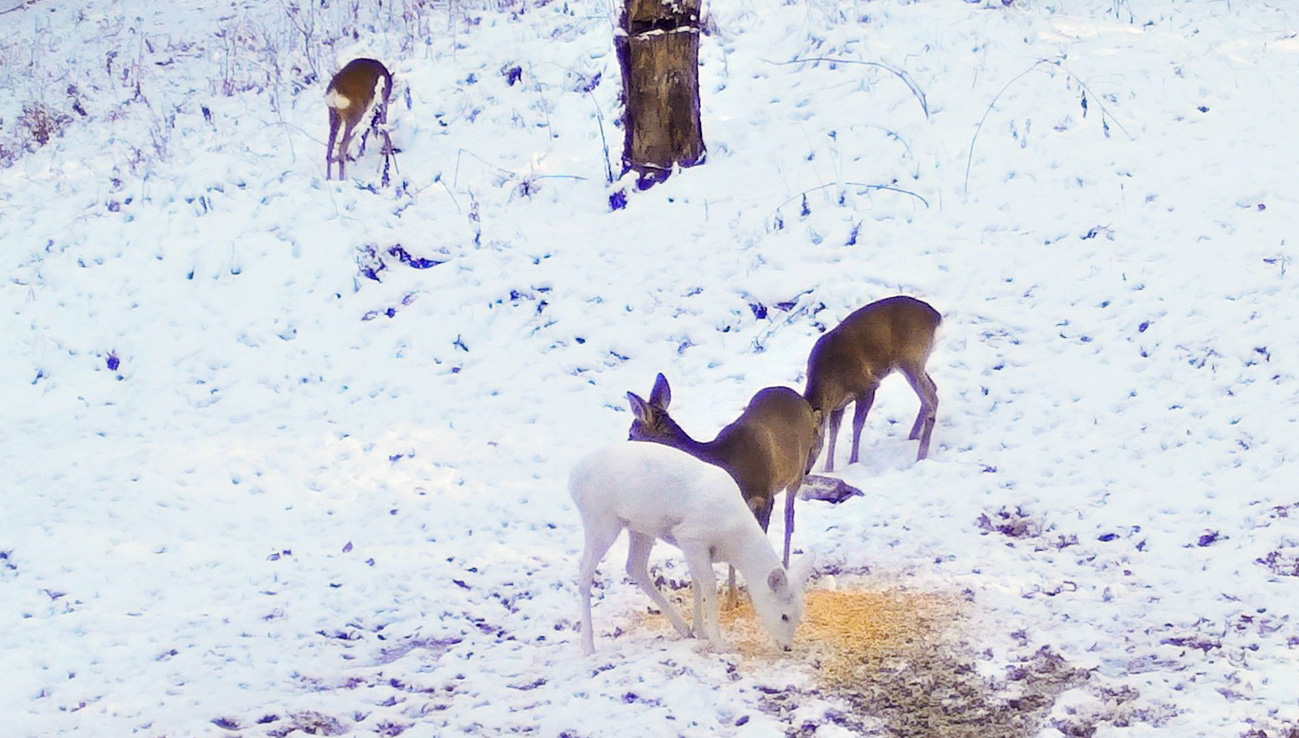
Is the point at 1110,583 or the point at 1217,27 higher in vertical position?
the point at 1217,27

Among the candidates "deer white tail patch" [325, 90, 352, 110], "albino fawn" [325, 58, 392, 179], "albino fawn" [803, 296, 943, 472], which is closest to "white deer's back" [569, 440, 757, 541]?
"albino fawn" [803, 296, 943, 472]

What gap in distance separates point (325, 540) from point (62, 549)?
1.46 metres

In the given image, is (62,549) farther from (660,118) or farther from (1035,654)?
(660,118)

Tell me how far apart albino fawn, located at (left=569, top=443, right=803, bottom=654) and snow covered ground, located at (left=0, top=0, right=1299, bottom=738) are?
318 mm

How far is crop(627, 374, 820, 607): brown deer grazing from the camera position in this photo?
22.7 feet

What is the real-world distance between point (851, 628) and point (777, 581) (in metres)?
0.56

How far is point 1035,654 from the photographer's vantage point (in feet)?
19.7

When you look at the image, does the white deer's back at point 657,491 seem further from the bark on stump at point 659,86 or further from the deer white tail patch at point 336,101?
the deer white tail patch at point 336,101

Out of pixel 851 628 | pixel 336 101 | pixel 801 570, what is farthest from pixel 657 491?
pixel 336 101

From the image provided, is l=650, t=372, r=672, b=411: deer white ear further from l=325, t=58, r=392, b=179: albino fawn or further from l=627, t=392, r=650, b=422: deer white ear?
l=325, t=58, r=392, b=179: albino fawn

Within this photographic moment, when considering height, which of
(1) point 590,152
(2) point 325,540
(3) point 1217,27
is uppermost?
(3) point 1217,27

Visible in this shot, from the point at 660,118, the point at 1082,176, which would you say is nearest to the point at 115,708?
the point at 660,118

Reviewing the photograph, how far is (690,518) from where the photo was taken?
6148mm

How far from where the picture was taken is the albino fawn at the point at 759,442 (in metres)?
6.94
